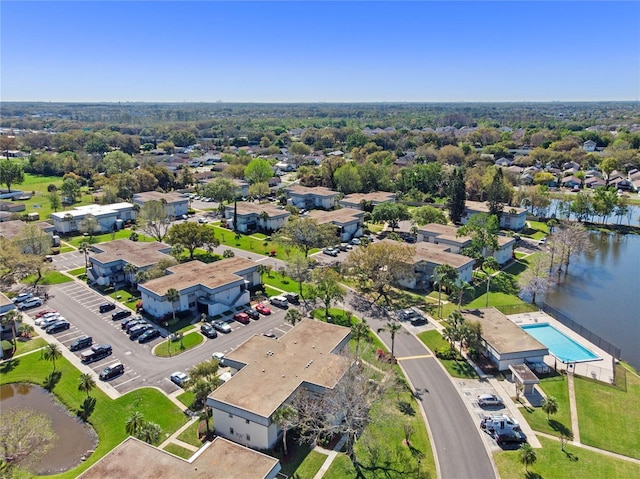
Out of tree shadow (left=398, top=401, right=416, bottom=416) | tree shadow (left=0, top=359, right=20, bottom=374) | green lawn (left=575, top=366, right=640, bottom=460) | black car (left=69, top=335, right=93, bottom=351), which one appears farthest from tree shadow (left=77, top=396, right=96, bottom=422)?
green lawn (left=575, top=366, right=640, bottom=460)

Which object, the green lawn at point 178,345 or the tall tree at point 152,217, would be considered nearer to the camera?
the green lawn at point 178,345

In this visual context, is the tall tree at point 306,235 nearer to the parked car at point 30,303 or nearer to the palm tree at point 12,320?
the parked car at point 30,303

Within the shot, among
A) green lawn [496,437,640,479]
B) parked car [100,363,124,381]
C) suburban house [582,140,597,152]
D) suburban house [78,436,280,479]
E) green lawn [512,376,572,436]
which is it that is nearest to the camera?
suburban house [78,436,280,479]

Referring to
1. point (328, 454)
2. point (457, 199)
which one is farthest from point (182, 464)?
point (457, 199)

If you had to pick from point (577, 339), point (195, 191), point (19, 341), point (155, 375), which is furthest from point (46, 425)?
point (195, 191)

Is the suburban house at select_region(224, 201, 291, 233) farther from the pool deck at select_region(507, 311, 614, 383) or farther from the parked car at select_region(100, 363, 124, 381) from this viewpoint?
the pool deck at select_region(507, 311, 614, 383)

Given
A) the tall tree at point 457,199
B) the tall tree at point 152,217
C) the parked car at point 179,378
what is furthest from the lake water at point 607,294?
the tall tree at point 152,217
